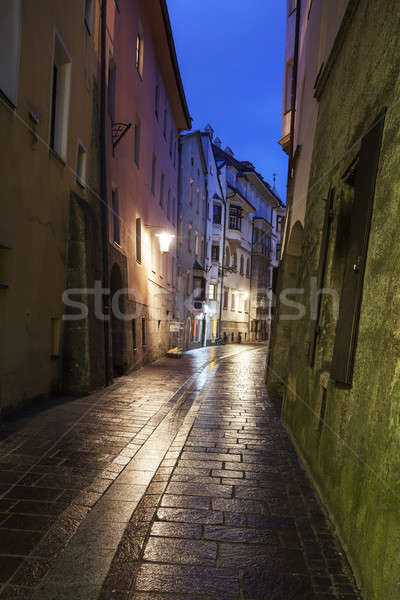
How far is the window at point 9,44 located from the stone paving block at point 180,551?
667cm

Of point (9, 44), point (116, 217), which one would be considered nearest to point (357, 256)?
point (9, 44)

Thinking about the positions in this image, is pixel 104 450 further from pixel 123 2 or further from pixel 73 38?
pixel 123 2

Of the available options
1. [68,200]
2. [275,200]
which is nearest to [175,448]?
[68,200]

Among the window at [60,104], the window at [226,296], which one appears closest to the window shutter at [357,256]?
the window at [60,104]

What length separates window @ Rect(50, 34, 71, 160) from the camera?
10148 millimetres

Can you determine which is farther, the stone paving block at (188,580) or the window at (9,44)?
the window at (9,44)

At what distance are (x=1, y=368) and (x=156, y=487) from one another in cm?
383

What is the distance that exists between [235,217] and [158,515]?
43408 millimetres

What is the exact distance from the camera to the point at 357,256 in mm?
4254

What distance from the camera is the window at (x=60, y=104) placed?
400 inches

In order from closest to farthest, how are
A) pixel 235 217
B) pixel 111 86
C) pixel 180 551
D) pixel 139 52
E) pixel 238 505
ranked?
pixel 180 551
pixel 238 505
pixel 111 86
pixel 139 52
pixel 235 217

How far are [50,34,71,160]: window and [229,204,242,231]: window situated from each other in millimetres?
36004

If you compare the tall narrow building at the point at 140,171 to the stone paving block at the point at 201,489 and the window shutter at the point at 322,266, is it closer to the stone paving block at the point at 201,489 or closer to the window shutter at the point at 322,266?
the window shutter at the point at 322,266

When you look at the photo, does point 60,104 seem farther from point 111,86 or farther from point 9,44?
point 111,86
